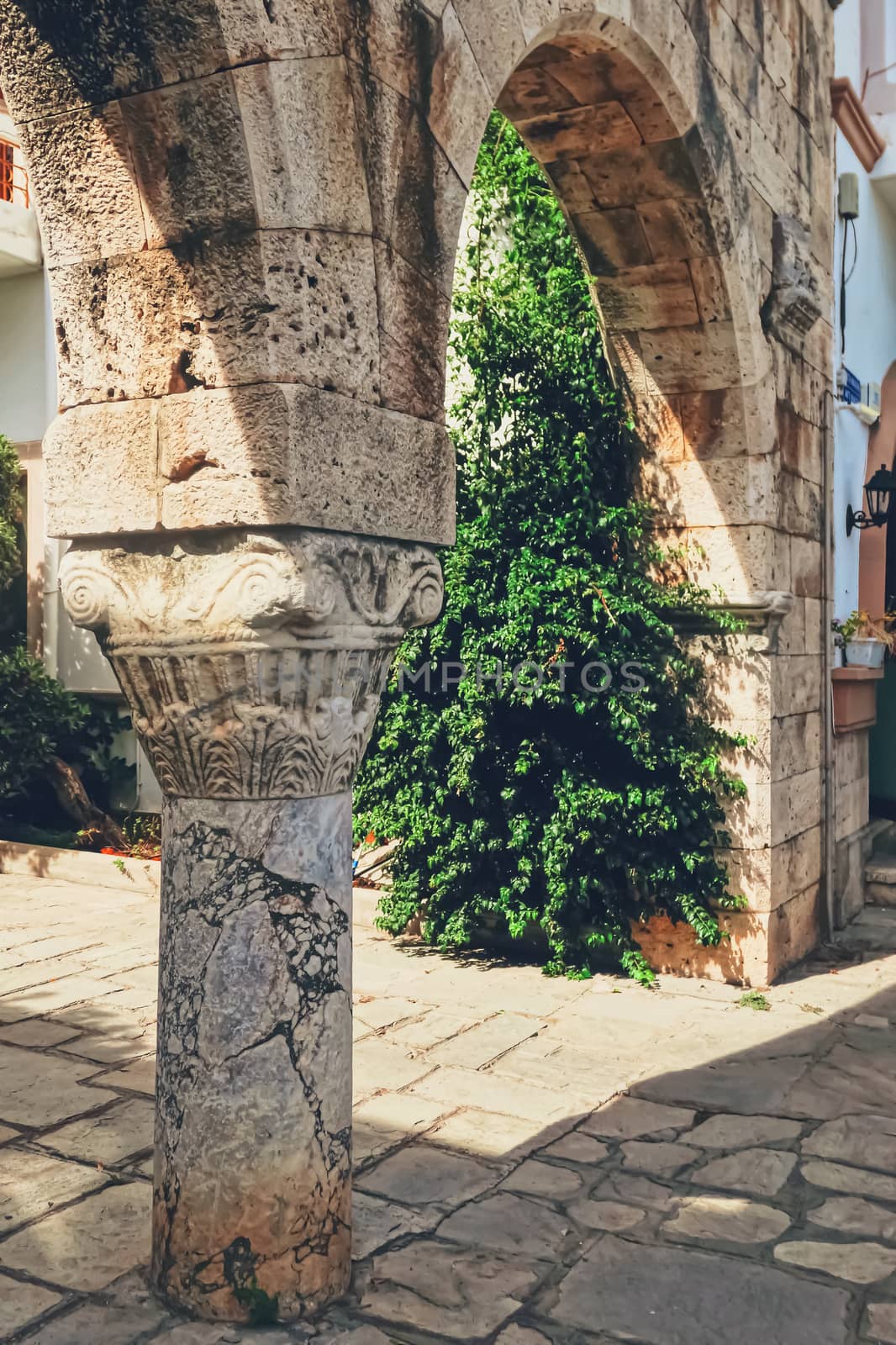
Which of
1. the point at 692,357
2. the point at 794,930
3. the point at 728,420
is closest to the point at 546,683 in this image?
the point at 728,420

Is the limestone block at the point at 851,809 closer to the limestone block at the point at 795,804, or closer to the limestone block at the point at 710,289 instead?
the limestone block at the point at 795,804

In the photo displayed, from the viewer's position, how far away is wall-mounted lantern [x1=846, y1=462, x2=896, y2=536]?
6547mm

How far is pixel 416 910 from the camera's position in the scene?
17.7 ft

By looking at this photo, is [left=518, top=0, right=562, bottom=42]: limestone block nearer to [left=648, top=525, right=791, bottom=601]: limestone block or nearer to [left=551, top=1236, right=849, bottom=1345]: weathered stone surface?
[left=648, top=525, right=791, bottom=601]: limestone block

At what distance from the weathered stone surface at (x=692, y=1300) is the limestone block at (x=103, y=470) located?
1802mm

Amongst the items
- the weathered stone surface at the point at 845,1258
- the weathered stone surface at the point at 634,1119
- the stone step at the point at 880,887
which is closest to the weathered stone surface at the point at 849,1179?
the weathered stone surface at the point at 845,1258

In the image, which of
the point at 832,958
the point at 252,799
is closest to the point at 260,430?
the point at 252,799

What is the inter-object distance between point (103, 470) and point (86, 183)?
56 cm

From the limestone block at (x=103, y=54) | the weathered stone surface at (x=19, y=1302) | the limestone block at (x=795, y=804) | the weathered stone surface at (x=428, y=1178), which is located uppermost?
the limestone block at (x=103, y=54)

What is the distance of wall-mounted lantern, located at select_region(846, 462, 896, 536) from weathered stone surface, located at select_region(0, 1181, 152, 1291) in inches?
196

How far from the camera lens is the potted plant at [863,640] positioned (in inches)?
244

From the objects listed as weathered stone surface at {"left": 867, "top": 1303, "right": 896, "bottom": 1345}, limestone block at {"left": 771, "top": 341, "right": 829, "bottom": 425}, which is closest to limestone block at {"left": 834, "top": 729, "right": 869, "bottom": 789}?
A: limestone block at {"left": 771, "top": 341, "right": 829, "bottom": 425}

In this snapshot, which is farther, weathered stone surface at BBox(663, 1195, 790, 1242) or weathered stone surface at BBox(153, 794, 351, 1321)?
A: weathered stone surface at BBox(663, 1195, 790, 1242)

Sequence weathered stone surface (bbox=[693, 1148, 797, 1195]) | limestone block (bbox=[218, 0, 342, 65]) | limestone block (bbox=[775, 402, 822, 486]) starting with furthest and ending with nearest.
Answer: limestone block (bbox=[775, 402, 822, 486])
weathered stone surface (bbox=[693, 1148, 797, 1195])
limestone block (bbox=[218, 0, 342, 65])
